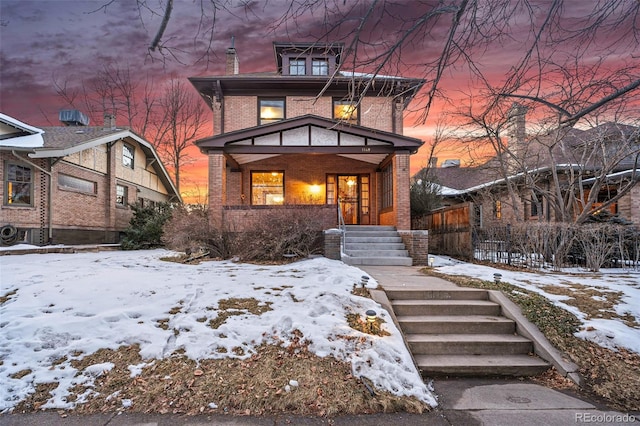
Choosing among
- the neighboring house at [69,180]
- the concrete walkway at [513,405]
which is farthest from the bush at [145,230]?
the concrete walkway at [513,405]

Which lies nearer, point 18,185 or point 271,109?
point 18,185

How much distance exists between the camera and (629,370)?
365 centimetres

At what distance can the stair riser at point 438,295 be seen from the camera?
17.3ft

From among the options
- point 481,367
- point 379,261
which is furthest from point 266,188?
point 481,367

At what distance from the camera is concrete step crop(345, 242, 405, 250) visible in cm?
1003

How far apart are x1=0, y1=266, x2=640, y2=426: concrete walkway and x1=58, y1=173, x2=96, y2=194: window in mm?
14522

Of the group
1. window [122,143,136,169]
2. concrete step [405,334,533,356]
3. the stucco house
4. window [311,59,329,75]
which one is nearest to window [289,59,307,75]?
the stucco house

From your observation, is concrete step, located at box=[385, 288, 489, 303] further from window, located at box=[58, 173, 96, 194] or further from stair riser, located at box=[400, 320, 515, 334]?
window, located at box=[58, 173, 96, 194]

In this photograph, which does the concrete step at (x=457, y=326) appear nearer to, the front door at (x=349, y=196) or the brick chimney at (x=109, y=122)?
the front door at (x=349, y=196)

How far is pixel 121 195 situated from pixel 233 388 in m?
18.3

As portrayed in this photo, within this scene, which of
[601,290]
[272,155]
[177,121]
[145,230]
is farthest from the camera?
[177,121]

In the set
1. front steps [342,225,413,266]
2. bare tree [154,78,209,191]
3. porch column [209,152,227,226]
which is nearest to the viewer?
front steps [342,225,413,266]

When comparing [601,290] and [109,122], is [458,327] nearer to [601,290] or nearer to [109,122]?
[601,290]

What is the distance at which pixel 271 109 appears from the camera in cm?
1456
